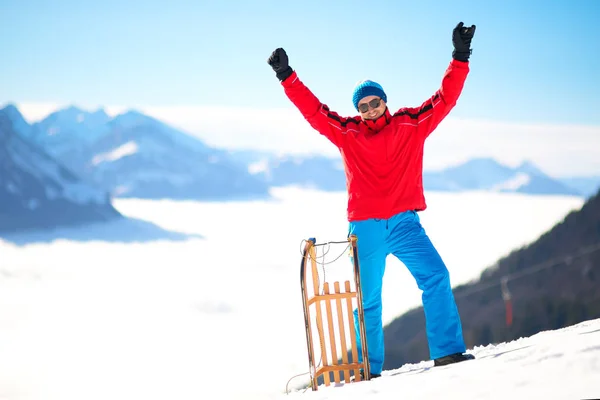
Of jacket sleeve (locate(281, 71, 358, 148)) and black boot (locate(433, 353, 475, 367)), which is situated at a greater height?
jacket sleeve (locate(281, 71, 358, 148))

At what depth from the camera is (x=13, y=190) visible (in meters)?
77.9

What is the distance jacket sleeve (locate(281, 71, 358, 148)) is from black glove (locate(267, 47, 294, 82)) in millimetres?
35

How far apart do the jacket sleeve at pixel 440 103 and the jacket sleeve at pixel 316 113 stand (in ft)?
1.35

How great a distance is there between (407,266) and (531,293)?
595 inches

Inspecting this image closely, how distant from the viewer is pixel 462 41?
4.59 metres

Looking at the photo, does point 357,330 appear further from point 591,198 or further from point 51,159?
point 51,159

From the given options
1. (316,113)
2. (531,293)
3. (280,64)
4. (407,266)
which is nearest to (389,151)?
(316,113)

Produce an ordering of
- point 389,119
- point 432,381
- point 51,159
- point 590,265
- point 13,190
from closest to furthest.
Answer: point 432,381 → point 389,119 → point 590,265 → point 13,190 → point 51,159

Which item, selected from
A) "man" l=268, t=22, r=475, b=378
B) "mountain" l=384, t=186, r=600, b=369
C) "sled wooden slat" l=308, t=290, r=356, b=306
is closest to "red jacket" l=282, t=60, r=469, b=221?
"man" l=268, t=22, r=475, b=378

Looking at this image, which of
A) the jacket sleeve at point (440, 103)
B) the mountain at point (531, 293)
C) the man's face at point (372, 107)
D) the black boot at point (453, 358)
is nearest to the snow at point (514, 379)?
the black boot at point (453, 358)

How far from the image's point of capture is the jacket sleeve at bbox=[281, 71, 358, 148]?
4859 mm

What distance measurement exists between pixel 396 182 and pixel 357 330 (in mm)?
1008

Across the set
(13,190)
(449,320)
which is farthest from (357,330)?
(13,190)

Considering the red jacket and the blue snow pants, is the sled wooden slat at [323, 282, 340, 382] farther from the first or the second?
the red jacket
